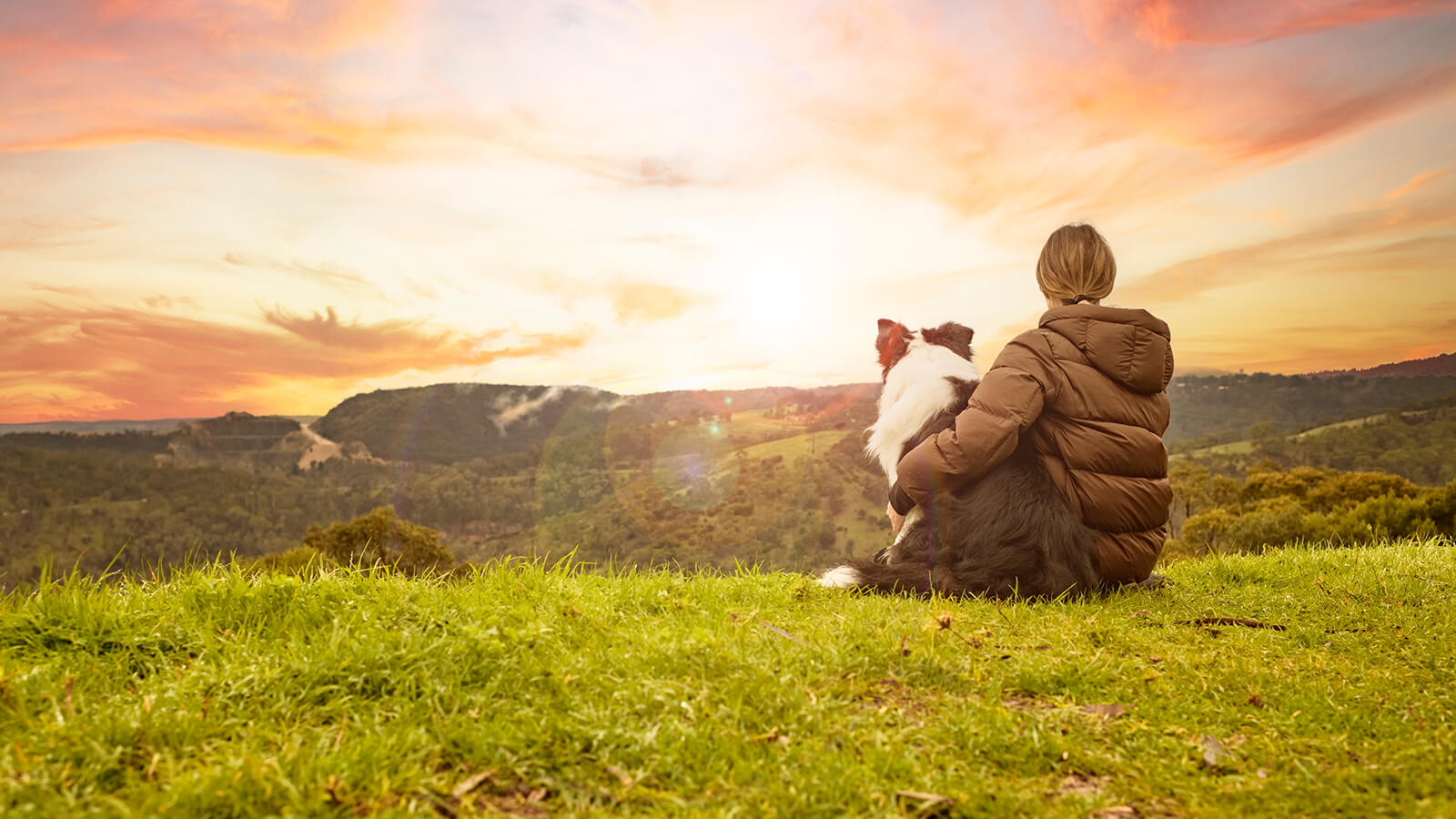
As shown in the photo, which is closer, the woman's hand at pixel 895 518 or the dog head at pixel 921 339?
the woman's hand at pixel 895 518

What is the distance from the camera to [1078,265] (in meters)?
5.33

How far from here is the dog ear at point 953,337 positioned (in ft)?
20.6

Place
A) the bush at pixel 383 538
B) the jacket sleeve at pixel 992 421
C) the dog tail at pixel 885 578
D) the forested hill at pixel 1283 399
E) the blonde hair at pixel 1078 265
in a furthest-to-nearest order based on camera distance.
Answer: the forested hill at pixel 1283 399 < the bush at pixel 383 538 < the blonde hair at pixel 1078 265 < the dog tail at pixel 885 578 < the jacket sleeve at pixel 992 421

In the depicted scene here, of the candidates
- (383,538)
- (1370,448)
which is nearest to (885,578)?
(383,538)

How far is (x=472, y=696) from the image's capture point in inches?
112

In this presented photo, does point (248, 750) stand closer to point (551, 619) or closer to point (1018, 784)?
point (551, 619)

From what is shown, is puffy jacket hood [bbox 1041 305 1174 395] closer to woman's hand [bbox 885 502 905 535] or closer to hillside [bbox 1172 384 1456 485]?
woman's hand [bbox 885 502 905 535]

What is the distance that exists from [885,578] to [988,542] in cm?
76

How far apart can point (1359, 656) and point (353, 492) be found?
4836 inches

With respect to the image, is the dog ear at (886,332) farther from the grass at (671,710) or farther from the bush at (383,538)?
the bush at (383,538)

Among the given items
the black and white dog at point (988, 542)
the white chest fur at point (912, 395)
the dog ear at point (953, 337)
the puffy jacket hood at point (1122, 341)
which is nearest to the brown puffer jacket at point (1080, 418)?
the puffy jacket hood at point (1122, 341)

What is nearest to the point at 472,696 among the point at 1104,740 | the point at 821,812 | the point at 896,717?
the point at 821,812

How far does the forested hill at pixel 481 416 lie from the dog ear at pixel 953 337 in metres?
106

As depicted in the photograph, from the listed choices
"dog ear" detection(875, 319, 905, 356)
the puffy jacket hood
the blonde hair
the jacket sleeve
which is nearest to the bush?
"dog ear" detection(875, 319, 905, 356)
